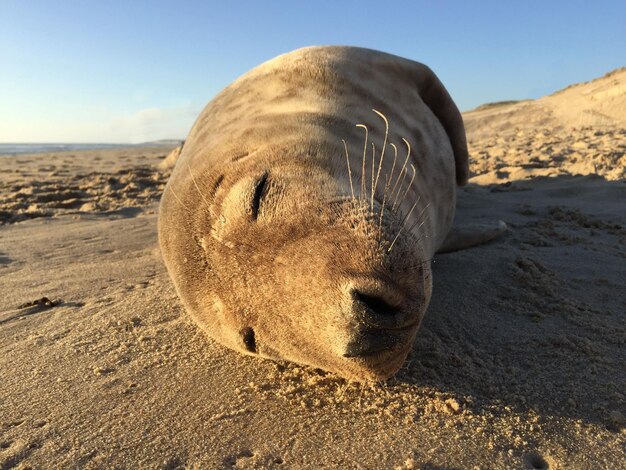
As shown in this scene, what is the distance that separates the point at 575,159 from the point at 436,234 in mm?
5331

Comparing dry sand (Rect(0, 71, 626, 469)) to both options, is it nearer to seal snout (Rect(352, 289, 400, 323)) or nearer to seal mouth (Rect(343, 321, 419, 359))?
seal mouth (Rect(343, 321, 419, 359))

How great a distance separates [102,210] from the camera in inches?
238

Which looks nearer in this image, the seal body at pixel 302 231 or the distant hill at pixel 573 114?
the seal body at pixel 302 231

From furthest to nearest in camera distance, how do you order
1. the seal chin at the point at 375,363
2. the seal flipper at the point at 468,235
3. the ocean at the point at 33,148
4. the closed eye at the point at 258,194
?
the ocean at the point at 33,148 < the seal flipper at the point at 468,235 < the closed eye at the point at 258,194 < the seal chin at the point at 375,363

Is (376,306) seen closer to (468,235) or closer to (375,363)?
(375,363)

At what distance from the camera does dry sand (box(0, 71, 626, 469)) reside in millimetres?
1613

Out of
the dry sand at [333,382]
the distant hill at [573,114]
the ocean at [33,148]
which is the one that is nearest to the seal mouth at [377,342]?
the dry sand at [333,382]

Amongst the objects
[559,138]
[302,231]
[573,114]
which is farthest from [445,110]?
[573,114]

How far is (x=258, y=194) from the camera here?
5.84 feet

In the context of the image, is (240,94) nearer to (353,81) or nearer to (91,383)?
(353,81)

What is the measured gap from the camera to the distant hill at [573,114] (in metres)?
13.3

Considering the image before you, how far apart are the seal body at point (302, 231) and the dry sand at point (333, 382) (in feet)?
0.64

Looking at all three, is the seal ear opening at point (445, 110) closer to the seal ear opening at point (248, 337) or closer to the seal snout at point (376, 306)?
the seal ear opening at point (248, 337)

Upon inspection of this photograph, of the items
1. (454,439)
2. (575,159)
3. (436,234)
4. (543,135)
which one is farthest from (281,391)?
(543,135)
